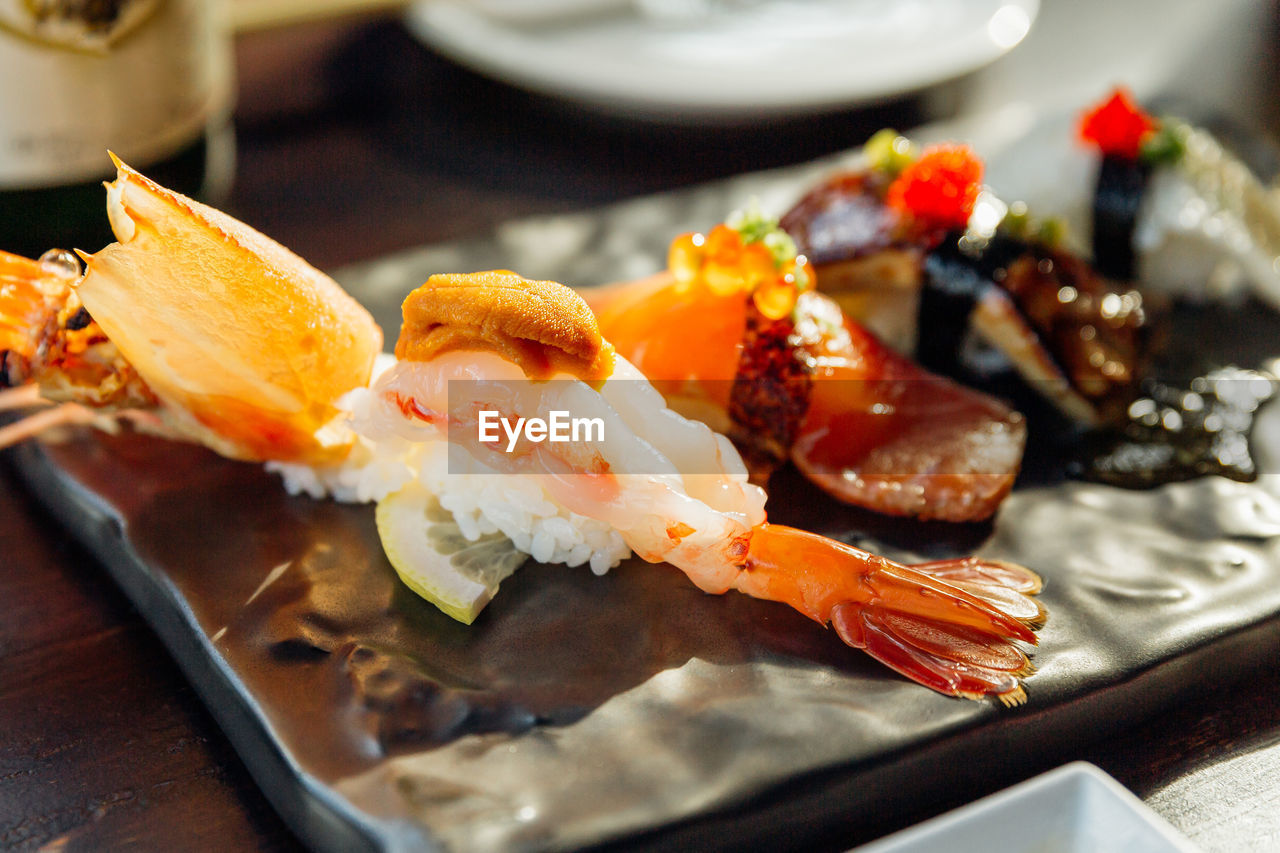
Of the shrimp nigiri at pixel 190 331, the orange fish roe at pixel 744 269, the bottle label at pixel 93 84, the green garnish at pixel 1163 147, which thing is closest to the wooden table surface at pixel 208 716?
the shrimp nigiri at pixel 190 331

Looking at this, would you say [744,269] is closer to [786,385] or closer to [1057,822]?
[786,385]

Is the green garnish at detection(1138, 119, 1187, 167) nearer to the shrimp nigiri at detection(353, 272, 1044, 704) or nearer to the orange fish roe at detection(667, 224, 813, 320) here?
the orange fish roe at detection(667, 224, 813, 320)

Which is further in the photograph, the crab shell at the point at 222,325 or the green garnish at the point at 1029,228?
the green garnish at the point at 1029,228

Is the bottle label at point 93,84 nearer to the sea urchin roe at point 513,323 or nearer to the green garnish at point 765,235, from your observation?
the sea urchin roe at point 513,323

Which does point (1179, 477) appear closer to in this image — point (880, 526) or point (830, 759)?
point (880, 526)

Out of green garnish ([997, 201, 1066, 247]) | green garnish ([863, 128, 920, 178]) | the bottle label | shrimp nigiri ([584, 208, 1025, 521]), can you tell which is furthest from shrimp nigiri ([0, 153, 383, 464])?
green garnish ([997, 201, 1066, 247])

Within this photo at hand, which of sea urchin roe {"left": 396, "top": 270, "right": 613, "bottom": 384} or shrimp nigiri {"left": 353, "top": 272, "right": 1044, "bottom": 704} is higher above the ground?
sea urchin roe {"left": 396, "top": 270, "right": 613, "bottom": 384}

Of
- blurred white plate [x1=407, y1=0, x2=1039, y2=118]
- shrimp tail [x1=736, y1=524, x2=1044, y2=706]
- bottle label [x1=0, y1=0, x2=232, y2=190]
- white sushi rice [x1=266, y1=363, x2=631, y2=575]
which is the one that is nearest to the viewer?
shrimp tail [x1=736, y1=524, x2=1044, y2=706]

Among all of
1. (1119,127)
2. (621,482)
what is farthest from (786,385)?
(1119,127)
